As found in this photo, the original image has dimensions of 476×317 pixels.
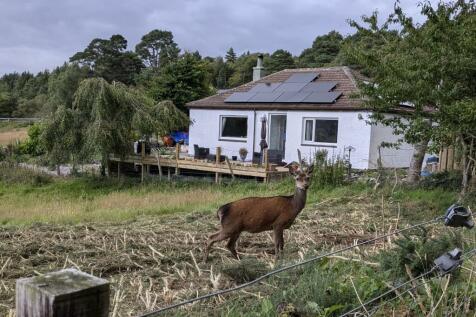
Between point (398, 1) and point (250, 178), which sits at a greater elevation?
point (398, 1)

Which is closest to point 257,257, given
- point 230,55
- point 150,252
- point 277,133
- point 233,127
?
point 150,252

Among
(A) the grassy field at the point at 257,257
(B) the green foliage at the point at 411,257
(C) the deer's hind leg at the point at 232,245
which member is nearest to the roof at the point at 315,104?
(A) the grassy field at the point at 257,257

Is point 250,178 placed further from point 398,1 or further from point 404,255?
point 404,255

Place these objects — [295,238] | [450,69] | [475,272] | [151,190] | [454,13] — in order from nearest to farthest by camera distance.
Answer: [475,272] < [295,238] < [450,69] < [454,13] < [151,190]

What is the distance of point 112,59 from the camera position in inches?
2395

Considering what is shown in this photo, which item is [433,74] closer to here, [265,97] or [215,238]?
[215,238]

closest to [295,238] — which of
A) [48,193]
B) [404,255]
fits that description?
[404,255]

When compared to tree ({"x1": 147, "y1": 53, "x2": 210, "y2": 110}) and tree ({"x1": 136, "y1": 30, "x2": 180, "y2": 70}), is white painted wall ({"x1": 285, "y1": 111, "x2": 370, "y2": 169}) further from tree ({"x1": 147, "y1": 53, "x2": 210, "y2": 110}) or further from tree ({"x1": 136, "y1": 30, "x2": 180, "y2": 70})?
tree ({"x1": 136, "y1": 30, "x2": 180, "y2": 70})

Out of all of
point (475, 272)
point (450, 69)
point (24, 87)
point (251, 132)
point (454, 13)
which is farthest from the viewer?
point (24, 87)

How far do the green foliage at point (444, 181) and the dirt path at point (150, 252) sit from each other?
Answer: 16.0 ft

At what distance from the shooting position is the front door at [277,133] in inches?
966

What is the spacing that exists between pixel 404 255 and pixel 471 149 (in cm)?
807

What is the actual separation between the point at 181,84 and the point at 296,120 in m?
16.6

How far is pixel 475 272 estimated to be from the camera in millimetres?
4199
